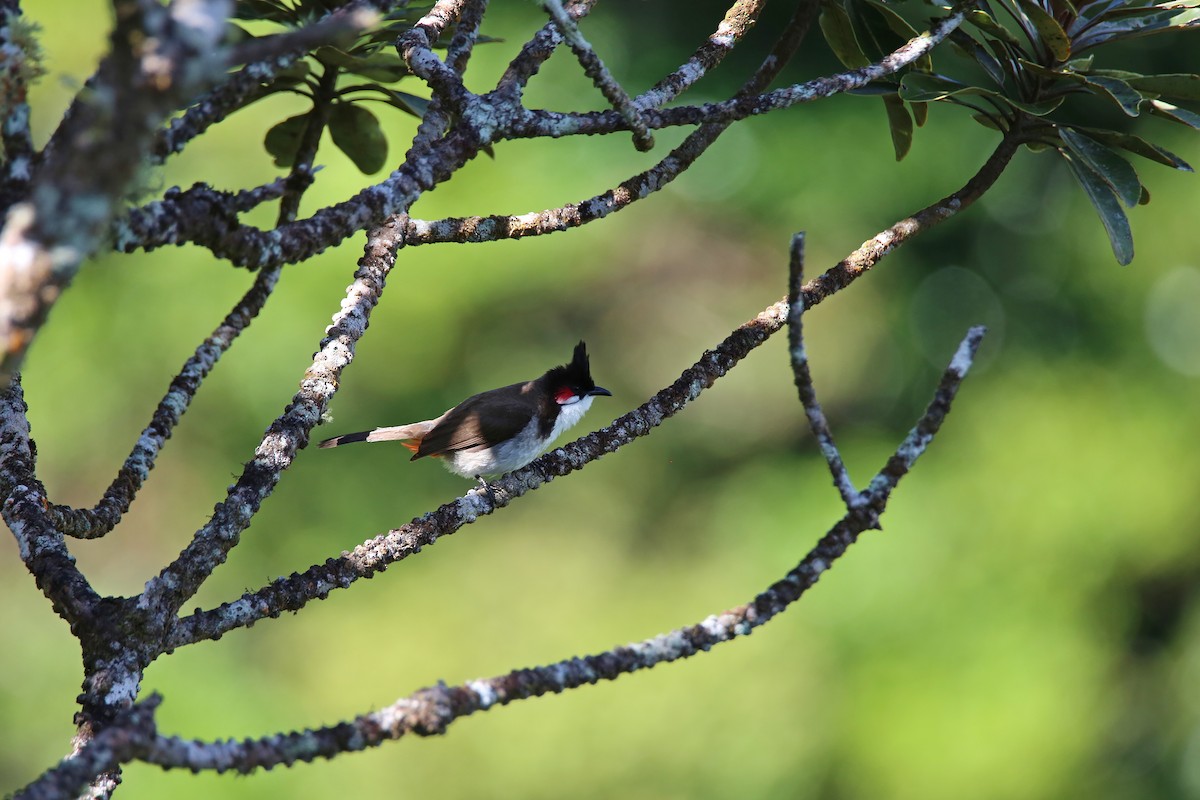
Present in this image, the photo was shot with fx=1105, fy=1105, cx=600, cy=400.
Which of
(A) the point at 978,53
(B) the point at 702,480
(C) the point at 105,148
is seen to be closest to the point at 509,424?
(A) the point at 978,53

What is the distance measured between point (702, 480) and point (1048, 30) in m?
4.56

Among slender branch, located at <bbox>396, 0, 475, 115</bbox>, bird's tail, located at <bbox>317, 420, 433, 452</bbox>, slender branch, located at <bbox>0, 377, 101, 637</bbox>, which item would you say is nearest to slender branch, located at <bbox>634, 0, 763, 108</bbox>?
slender branch, located at <bbox>396, 0, 475, 115</bbox>

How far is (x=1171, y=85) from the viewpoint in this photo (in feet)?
6.53

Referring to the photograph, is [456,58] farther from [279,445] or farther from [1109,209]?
[1109,209]

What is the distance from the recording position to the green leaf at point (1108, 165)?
6.35 feet

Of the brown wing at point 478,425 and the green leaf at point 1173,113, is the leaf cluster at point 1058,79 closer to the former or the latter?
the green leaf at point 1173,113

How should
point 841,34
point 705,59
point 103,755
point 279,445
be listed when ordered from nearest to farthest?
point 103,755 → point 279,445 → point 705,59 → point 841,34

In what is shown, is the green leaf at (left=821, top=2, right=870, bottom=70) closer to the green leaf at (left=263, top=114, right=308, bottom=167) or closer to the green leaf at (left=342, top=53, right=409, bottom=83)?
the green leaf at (left=342, top=53, right=409, bottom=83)

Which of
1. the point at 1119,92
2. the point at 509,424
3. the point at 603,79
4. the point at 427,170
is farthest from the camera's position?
the point at 509,424

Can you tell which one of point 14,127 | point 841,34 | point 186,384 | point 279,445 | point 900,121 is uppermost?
point 841,34

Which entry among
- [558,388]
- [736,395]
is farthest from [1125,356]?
[558,388]

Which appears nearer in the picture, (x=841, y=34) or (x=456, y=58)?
(x=456, y=58)

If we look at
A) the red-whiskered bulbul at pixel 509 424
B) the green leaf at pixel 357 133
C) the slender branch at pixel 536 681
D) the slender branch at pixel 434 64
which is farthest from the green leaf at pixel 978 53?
the red-whiskered bulbul at pixel 509 424

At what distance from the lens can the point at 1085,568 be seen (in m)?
5.38
